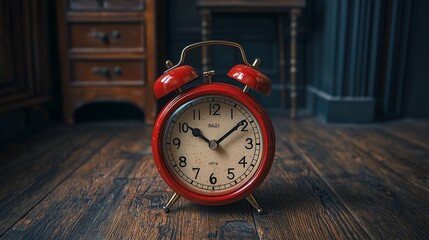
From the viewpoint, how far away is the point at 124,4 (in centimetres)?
232

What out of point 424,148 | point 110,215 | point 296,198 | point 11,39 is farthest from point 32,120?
point 424,148

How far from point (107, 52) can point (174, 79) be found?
4.62 feet

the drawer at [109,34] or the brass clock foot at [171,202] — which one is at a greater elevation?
the drawer at [109,34]

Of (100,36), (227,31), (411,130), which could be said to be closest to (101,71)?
(100,36)

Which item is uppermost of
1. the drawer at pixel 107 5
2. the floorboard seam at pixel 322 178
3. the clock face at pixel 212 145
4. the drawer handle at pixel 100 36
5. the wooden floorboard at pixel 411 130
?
the drawer at pixel 107 5

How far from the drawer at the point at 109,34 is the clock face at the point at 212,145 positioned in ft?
4.45

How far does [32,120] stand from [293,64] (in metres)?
1.43

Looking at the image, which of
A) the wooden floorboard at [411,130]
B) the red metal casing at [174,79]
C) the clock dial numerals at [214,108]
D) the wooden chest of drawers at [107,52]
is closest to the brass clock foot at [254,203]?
the clock dial numerals at [214,108]

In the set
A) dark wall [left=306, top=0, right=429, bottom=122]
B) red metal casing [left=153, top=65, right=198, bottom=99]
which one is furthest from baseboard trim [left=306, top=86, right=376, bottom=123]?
red metal casing [left=153, top=65, right=198, bottom=99]

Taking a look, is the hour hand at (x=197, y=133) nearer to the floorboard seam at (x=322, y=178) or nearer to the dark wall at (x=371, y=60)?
the floorboard seam at (x=322, y=178)

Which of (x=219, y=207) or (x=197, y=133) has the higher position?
(x=197, y=133)

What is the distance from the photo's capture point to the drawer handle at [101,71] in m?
2.36

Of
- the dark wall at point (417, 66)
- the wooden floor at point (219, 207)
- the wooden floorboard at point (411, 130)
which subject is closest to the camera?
the wooden floor at point (219, 207)

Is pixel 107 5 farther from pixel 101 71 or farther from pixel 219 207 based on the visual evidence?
pixel 219 207
